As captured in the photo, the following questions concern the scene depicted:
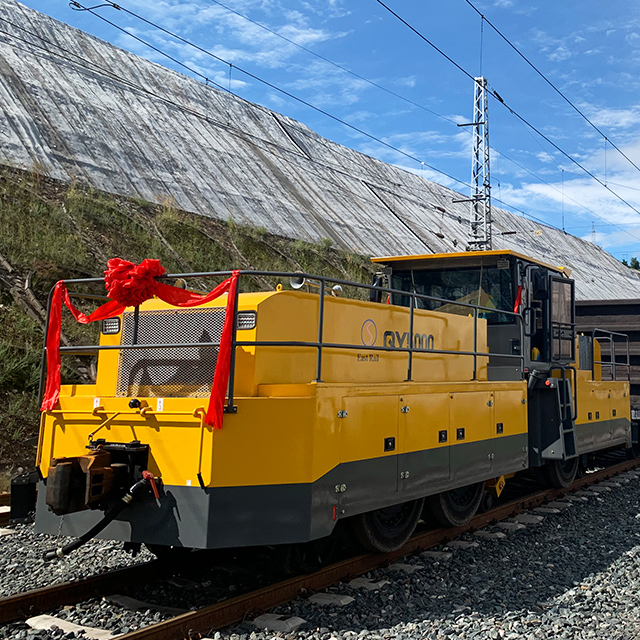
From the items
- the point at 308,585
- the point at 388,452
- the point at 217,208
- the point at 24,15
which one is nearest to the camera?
the point at 308,585

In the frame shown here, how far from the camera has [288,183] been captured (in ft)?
86.3

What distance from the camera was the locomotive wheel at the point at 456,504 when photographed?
6441mm

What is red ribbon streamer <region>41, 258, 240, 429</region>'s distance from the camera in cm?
435

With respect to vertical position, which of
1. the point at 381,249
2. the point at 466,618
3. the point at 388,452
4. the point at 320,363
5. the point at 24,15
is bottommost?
the point at 466,618

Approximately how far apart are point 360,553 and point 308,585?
3.02ft

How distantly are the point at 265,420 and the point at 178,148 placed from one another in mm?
19590

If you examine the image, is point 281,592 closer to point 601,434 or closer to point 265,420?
point 265,420

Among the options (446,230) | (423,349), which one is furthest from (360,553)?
(446,230)

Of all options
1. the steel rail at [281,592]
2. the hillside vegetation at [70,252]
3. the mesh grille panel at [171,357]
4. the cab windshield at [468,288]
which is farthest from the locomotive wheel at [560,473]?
the hillside vegetation at [70,252]

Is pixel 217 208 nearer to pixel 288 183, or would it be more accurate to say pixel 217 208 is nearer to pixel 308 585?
pixel 288 183

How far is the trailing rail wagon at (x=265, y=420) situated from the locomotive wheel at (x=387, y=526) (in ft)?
0.05

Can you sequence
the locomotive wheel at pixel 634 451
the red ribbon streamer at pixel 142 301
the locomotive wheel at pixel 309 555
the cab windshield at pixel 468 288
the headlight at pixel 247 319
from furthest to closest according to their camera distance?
1. the locomotive wheel at pixel 634 451
2. the cab windshield at pixel 468 288
3. the locomotive wheel at pixel 309 555
4. the headlight at pixel 247 319
5. the red ribbon streamer at pixel 142 301

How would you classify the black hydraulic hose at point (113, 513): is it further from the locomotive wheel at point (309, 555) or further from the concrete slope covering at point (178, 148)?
the concrete slope covering at point (178, 148)

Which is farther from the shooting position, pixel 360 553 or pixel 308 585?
pixel 360 553
